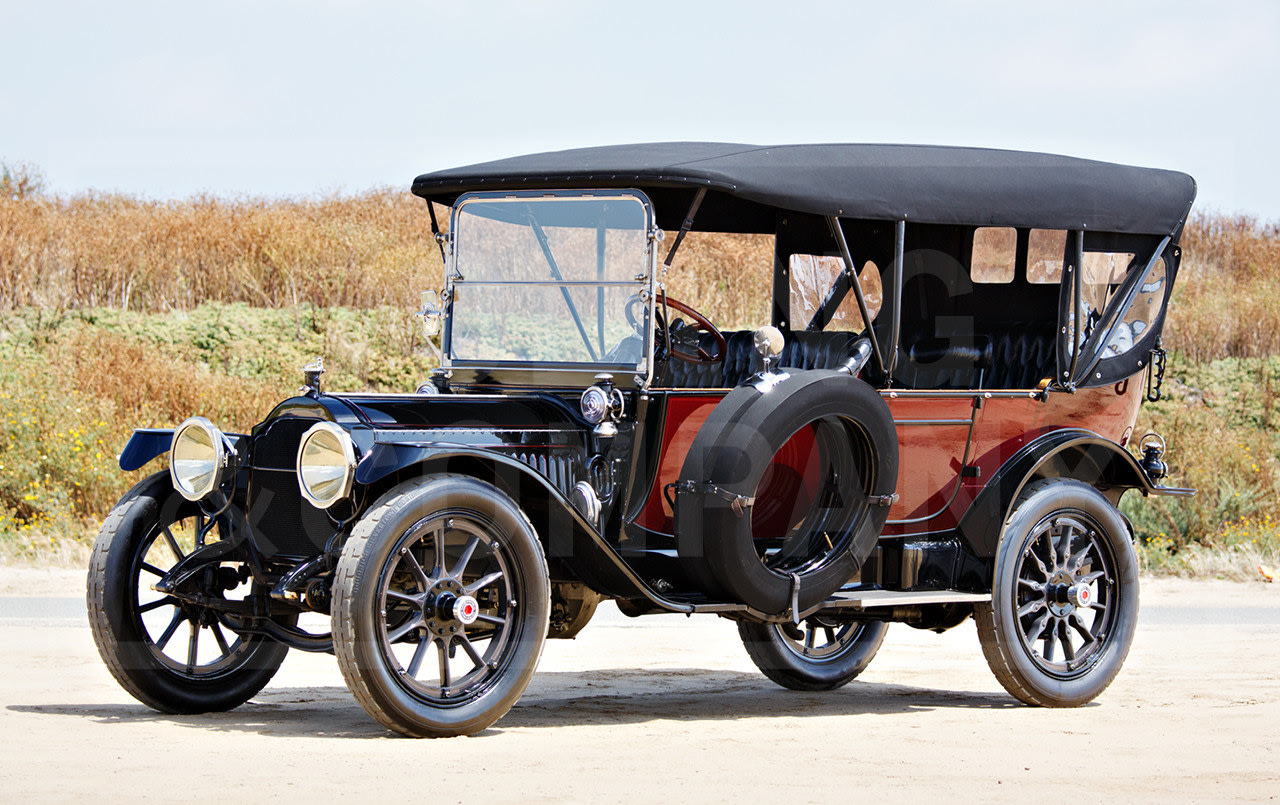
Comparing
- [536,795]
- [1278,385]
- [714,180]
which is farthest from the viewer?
[1278,385]

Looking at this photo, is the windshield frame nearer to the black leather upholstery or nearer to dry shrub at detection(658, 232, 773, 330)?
the black leather upholstery

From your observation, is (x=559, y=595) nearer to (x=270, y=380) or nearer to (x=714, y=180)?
(x=714, y=180)

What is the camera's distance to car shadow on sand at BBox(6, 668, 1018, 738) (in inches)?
250

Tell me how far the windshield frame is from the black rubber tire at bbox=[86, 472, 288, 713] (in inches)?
56.2

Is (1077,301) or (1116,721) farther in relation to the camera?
(1077,301)

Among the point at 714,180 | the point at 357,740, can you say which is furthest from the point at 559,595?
the point at 714,180

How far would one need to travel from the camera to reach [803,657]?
27.6 ft

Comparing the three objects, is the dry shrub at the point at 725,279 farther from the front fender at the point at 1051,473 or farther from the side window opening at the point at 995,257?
the front fender at the point at 1051,473

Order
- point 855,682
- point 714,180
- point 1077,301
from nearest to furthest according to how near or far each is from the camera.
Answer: point 714,180, point 1077,301, point 855,682

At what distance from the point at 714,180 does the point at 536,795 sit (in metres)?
2.78

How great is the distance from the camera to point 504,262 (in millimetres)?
7266

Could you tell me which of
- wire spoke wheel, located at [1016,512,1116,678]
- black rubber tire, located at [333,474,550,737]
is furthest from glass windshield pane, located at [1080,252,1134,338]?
black rubber tire, located at [333,474,550,737]

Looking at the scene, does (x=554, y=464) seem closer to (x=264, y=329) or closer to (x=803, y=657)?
(x=803, y=657)

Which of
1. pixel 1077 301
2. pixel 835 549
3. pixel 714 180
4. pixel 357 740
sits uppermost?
pixel 714 180
